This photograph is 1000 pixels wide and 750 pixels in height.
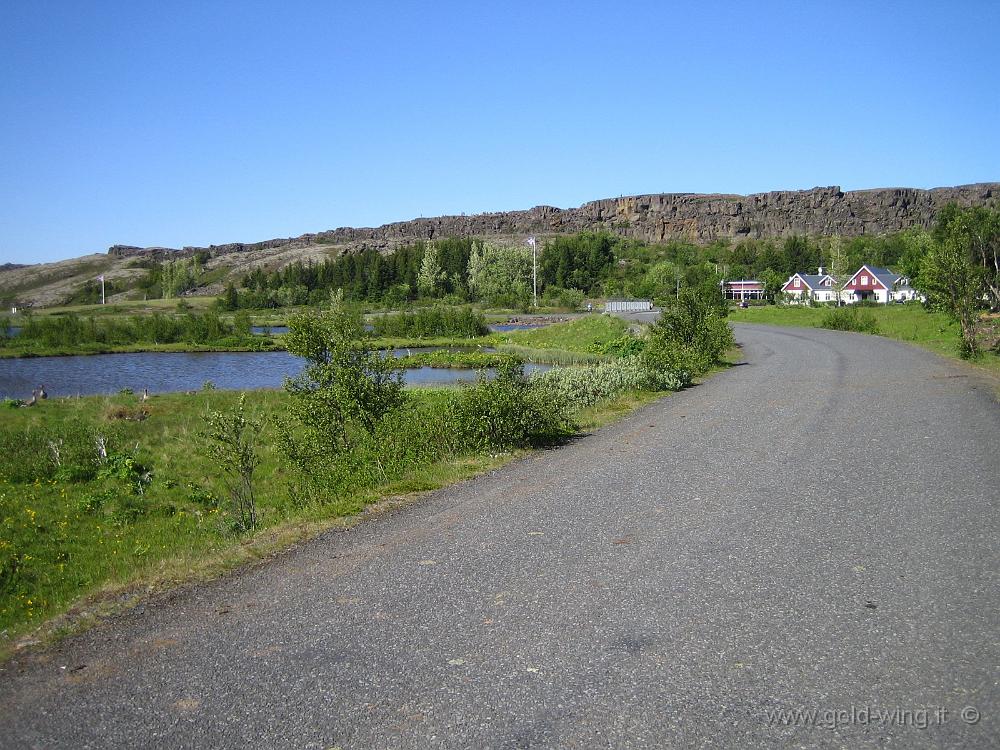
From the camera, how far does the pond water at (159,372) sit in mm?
39656

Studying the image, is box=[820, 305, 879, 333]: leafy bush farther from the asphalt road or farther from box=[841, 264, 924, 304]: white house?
box=[841, 264, 924, 304]: white house

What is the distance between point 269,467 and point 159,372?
1332 inches

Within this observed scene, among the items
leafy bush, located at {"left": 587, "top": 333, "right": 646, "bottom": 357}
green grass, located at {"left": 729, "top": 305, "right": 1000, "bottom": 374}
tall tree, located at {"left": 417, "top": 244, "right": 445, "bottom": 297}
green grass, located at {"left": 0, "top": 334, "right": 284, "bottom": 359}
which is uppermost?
tall tree, located at {"left": 417, "top": 244, "right": 445, "bottom": 297}

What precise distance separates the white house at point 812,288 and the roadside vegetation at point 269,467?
325 ft

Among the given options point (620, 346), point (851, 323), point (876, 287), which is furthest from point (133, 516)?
point (876, 287)

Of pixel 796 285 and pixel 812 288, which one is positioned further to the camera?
pixel 796 285

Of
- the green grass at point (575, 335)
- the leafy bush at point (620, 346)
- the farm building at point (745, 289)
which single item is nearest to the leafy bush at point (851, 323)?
the green grass at point (575, 335)

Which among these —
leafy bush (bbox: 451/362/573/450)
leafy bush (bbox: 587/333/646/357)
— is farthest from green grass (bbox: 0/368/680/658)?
leafy bush (bbox: 587/333/646/357)

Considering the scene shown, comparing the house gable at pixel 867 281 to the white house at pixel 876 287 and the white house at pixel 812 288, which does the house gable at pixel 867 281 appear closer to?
the white house at pixel 876 287

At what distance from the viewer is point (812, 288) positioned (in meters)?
117

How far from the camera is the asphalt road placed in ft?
13.7

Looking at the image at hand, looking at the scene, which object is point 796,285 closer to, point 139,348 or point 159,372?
point 139,348

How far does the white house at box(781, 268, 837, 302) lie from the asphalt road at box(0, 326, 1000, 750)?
107 meters

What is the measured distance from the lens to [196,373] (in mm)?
47188
